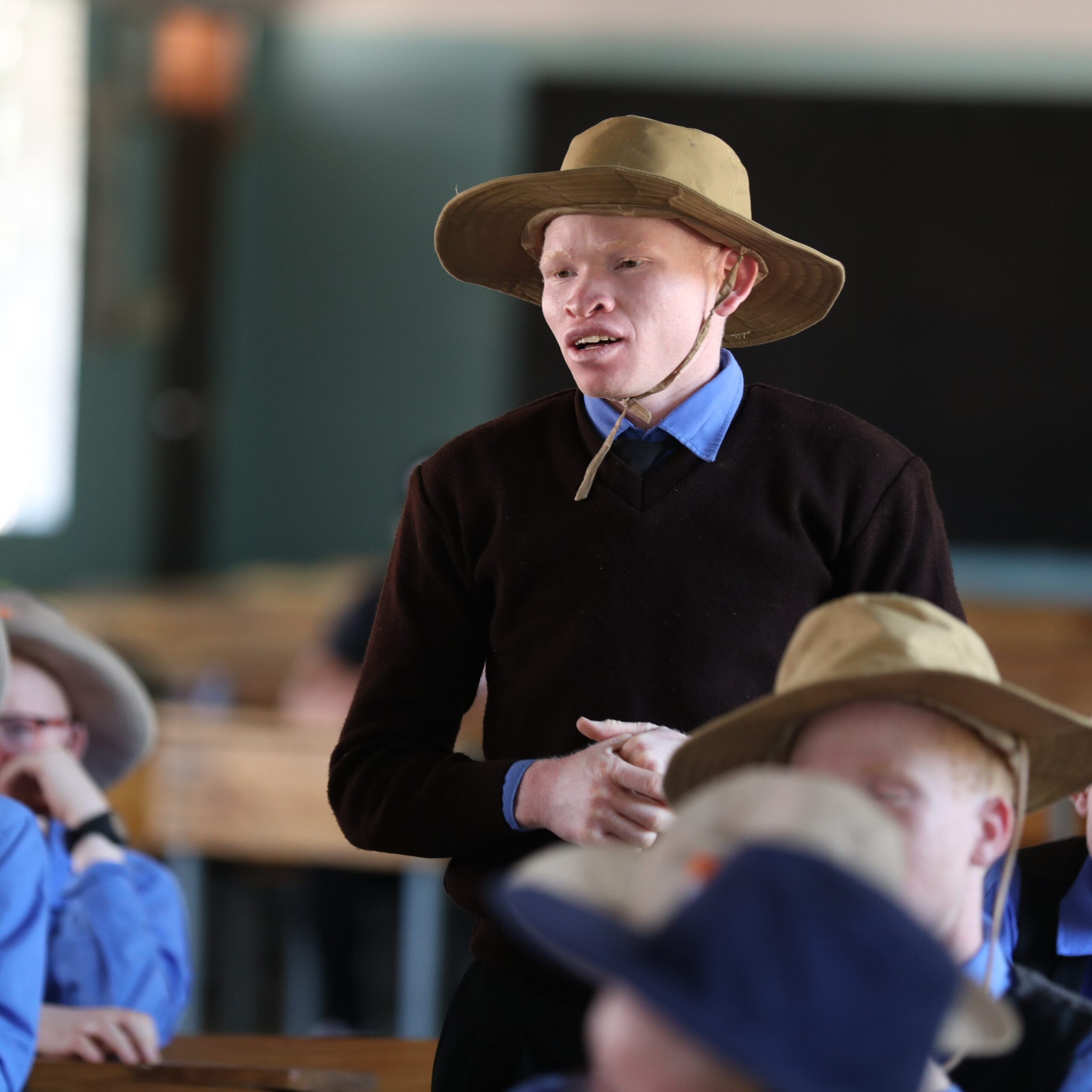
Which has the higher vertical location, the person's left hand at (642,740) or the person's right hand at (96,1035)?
the person's left hand at (642,740)

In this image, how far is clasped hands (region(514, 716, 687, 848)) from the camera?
45.4 inches

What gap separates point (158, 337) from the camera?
28.8 feet

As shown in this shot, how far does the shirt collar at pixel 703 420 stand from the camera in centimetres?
128

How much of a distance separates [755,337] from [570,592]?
0.33m

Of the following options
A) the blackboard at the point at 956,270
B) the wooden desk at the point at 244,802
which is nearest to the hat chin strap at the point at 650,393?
the wooden desk at the point at 244,802

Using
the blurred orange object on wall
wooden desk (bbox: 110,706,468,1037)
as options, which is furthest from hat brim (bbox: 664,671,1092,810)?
the blurred orange object on wall

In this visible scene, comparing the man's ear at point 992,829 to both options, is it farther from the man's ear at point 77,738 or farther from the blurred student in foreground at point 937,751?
the man's ear at point 77,738

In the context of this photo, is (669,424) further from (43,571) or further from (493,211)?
(43,571)

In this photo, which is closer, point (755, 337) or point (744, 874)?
point (744, 874)

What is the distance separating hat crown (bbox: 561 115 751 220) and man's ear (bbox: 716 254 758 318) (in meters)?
0.04

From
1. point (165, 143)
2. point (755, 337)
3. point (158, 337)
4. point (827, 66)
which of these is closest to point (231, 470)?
point (158, 337)

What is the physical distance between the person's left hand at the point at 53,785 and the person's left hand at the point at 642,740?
0.84 meters

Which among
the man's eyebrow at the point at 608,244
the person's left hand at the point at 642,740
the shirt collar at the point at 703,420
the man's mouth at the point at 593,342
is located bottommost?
the person's left hand at the point at 642,740

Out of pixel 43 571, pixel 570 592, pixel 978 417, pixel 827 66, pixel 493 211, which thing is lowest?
pixel 43 571
